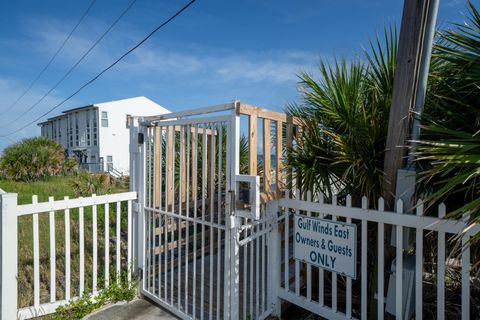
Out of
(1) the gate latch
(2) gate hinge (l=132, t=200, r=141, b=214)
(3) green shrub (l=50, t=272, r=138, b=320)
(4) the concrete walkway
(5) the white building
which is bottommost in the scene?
(4) the concrete walkway

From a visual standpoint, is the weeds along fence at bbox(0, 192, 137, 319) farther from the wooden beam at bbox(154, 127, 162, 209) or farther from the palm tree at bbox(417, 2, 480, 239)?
the palm tree at bbox(417, 2, 480, 239)

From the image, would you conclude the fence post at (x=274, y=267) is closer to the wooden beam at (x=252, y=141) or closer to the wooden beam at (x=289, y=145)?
the wooden beam at (x=289, y=145)

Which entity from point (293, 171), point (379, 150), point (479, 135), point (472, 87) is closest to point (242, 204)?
point (293, 171)

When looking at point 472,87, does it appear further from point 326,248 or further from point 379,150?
point 326,248

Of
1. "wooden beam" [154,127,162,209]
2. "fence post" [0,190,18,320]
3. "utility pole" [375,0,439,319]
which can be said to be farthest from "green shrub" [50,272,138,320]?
"utility pole" [375,0,439,319]

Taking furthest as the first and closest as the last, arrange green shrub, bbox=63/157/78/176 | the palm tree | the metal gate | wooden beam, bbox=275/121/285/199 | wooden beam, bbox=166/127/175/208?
green shrub, bbox=63/157/78/176, wooden beam, bbox=166/127/175/208, wooden beam, bbox=275/121/285/199, the metal gate, the palm tree

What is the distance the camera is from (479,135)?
1762 millimetres

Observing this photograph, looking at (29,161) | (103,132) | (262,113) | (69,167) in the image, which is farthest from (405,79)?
(103,132)

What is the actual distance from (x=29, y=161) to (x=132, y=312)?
52.7ft

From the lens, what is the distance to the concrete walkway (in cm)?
299

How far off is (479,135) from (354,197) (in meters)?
1.16

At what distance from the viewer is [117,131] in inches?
1021

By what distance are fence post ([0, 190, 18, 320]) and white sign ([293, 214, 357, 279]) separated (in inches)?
106

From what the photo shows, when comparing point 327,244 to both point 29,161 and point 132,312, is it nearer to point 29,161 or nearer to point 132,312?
point 132,312
